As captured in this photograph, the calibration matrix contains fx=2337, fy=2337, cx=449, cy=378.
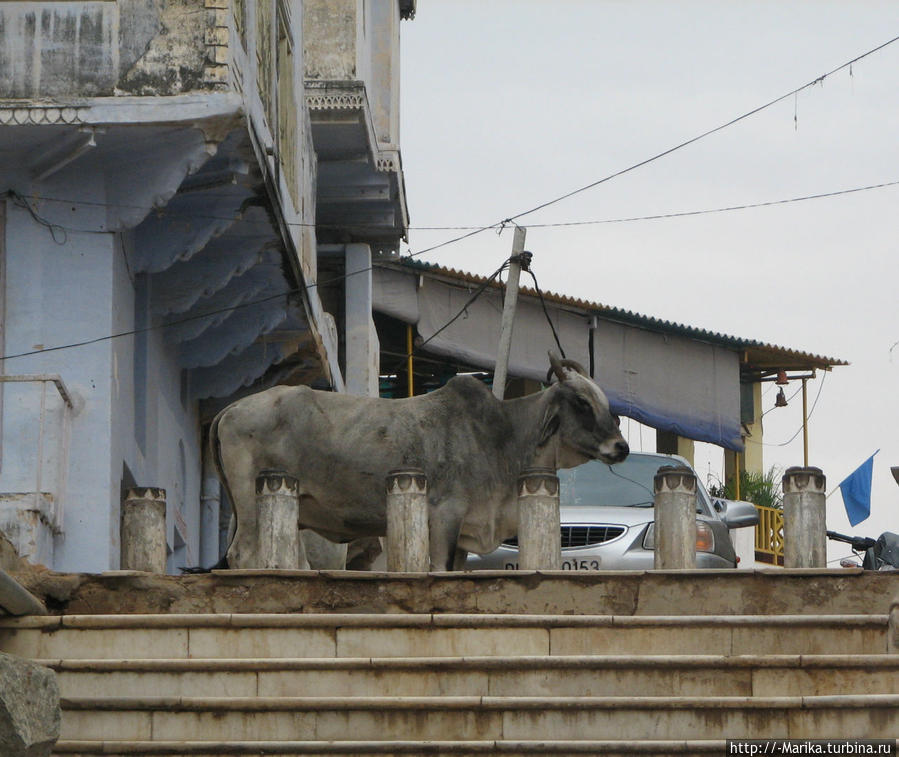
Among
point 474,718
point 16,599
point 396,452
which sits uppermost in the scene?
point 396,452

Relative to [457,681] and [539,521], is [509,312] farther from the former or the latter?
[457,681]

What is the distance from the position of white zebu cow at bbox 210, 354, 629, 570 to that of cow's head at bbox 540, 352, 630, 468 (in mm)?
10

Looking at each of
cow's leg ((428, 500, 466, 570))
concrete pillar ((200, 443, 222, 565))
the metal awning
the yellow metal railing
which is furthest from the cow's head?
the yellow metal railing

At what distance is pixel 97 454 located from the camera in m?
18.1

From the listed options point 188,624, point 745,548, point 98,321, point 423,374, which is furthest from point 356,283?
point 188,624

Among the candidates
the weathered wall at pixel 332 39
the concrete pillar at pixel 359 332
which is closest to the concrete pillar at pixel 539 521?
the weathered wall at pixel 332 39

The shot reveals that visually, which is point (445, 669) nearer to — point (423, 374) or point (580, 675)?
point (580, 675)

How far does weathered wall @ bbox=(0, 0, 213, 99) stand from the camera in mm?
17672

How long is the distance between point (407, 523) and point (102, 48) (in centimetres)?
452

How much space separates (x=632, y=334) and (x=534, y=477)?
59.5ft

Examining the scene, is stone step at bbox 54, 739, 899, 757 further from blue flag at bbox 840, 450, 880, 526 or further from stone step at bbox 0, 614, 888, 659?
blue flag at bbox 840, 450, 880, 526

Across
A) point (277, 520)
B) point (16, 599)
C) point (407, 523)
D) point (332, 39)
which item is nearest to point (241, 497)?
point (277, 520)

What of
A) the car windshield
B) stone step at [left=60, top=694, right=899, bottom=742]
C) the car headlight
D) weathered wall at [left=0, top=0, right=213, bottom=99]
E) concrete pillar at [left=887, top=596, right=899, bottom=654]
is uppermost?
weathered wall at [left=0, top=0, right=213, bottom=99]

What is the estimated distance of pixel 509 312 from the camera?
2369cm
